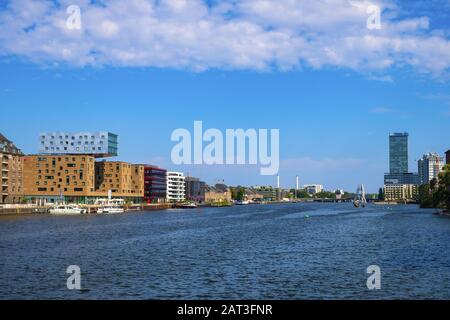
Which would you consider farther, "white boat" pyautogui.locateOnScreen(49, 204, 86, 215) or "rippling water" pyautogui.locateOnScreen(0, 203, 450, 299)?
"white boat" pyautogui.locateOnScreen(49, 204, 86, 215)

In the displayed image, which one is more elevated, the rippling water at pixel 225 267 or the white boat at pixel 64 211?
the rippling water at pixel 225 267

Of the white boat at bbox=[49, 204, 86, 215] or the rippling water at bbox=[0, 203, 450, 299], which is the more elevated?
the rippling water at bbox=[0, 203, 450, 299]

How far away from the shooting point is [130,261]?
5703 centimetres

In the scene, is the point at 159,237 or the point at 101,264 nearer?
the point at 101,264

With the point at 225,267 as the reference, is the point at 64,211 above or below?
below

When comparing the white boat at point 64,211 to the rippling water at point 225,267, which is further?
the white boat at point 64,211

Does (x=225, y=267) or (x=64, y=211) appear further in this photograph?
(x=64, y=211)

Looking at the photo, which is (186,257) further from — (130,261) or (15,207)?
(15,207)
